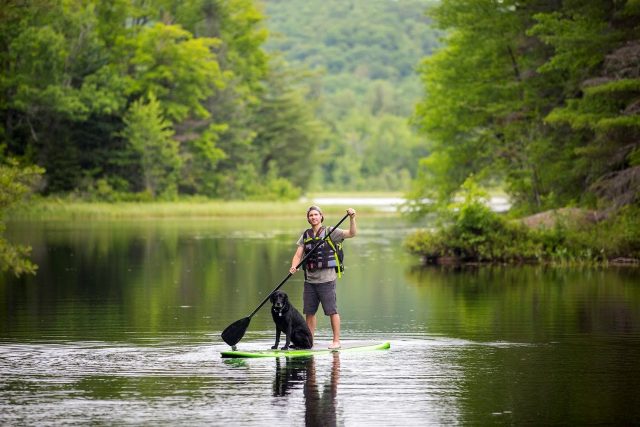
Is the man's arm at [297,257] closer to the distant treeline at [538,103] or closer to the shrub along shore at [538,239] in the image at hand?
the shrub along shore at [538,239]

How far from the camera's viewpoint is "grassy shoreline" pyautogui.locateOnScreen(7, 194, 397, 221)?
6481 cm

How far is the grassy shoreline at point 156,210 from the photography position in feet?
213

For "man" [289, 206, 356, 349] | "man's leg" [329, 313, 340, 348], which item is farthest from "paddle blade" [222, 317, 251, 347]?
"man's leg" [329, 313, 340, 348]

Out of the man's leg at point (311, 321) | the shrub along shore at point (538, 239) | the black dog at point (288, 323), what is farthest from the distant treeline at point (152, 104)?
the black dog at point (288, 323)

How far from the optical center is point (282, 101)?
99125 mm

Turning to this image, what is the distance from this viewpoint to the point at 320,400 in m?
12.5

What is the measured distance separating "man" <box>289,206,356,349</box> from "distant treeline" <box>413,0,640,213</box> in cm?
1750

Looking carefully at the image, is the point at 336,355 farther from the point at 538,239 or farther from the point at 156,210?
the point at 156,210

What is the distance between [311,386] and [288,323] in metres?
2.11

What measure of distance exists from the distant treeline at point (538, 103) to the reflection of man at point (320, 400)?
64.1 ft

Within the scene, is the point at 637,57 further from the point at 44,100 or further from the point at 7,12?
the point at 44,100

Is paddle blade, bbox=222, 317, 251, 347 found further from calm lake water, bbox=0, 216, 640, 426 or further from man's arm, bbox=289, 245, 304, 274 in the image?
man's arm, bbox=289, 245, 304, 274

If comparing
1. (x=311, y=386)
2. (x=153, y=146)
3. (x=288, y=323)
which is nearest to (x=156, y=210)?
(x=153, y=146)

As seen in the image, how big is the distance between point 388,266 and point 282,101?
66.3 metres
